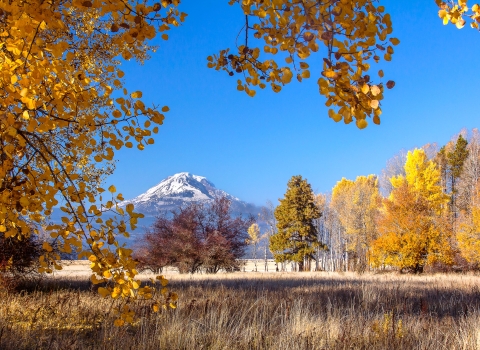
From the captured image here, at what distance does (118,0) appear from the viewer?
73.0 inches

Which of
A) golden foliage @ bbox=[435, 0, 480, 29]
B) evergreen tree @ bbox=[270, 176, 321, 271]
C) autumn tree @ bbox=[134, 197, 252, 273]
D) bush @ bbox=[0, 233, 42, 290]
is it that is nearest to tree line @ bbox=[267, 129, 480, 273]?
evergreen tree @ bbox=[270, 176, 321, 271]

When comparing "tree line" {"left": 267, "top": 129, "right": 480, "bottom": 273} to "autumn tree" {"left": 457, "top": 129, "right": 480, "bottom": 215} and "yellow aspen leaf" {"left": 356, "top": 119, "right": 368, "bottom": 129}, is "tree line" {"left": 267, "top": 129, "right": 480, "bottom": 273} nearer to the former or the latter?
"autumn tree" {"left": 457, "top": 129, "right": 480, "bottom": 215}

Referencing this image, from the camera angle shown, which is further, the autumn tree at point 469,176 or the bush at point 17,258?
the autumn tree at point 469,176

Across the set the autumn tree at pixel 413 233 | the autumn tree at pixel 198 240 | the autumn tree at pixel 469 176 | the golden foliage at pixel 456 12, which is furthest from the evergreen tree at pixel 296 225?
the golden foliage at pixel 456 12

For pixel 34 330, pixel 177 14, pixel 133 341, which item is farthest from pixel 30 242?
pixel 177 14

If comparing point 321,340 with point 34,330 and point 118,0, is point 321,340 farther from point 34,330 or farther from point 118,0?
point 118,0

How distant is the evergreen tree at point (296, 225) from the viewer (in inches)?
1292

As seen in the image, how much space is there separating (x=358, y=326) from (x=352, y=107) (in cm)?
369

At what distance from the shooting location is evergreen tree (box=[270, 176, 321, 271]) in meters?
32.8

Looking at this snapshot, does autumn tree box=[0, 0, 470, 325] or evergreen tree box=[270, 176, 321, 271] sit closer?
autumn tree box=[0, 0, 470, 325]

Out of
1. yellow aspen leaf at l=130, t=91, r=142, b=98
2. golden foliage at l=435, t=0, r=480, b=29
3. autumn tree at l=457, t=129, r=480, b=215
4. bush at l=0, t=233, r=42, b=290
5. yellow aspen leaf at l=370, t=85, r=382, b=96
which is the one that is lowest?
bush at l=0, t=233, r=42, b=290

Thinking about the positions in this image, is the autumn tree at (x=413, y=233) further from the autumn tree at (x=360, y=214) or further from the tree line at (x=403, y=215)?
the autumn tree at (x=360, y=214)

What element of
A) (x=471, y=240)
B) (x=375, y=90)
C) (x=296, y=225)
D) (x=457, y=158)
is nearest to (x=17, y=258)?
(x=375, y=90)

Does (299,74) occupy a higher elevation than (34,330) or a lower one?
higher
